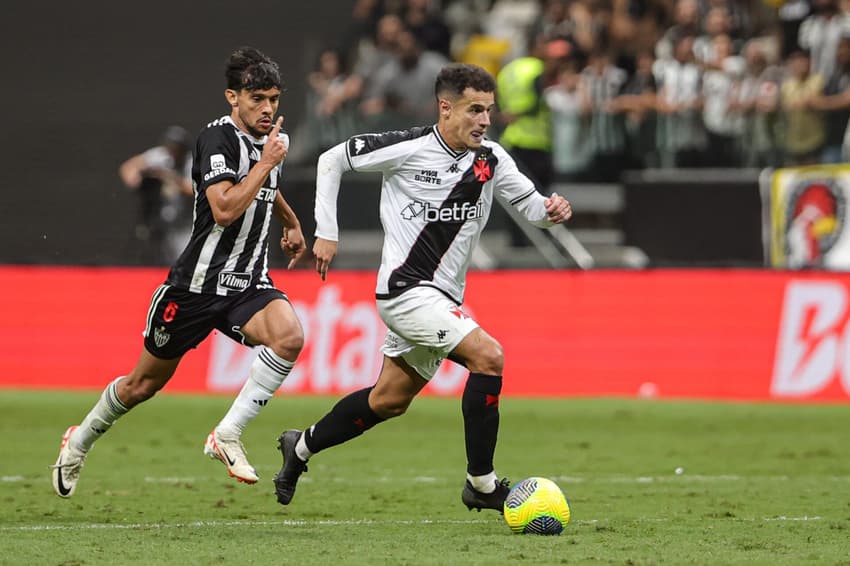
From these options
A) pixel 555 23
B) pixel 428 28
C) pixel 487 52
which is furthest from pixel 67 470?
pixel 487 52

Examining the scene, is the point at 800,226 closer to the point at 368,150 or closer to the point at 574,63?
the point at 574,63

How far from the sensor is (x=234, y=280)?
8.49m

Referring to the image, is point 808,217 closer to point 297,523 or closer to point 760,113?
point 760,113

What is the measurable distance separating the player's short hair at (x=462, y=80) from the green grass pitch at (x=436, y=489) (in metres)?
2.38

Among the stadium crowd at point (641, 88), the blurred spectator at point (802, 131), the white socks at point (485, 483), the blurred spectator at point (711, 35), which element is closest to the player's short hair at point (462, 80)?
the white socks at point (485, 483)

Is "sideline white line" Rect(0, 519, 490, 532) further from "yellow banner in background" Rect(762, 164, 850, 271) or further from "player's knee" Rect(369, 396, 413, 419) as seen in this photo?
"yellow banner in background" Rect(762, 164, 850, 271)

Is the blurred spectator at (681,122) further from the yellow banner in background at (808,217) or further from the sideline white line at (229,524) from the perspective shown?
the sideline white line at (229,524)

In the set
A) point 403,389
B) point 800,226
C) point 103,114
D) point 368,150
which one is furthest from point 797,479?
point 103,114

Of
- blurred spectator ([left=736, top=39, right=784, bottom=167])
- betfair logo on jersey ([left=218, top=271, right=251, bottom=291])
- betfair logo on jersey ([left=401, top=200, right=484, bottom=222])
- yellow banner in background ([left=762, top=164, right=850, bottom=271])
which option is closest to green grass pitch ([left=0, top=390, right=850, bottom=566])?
betfair logo on jersey ([left=218, top=271, right=251, bottom=291])

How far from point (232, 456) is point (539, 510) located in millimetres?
1686

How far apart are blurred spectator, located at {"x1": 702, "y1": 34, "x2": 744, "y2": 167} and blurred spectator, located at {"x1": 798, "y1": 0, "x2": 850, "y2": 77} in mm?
841

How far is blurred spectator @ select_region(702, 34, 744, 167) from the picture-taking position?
17.3 metres

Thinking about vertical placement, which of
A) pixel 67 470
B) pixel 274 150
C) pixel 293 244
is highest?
pixel 274 150

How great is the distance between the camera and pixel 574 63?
18.6 m
